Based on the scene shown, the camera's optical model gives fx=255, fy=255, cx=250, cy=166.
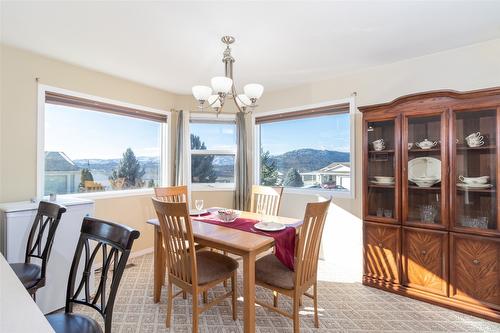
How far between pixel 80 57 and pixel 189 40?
1.32 meters

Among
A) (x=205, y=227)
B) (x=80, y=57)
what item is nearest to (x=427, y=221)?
(x=205, y=227)

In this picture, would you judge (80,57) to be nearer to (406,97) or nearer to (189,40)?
(189,40)

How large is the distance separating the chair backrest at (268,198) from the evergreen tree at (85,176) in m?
2.15

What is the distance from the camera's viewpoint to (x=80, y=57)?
9.05 feet

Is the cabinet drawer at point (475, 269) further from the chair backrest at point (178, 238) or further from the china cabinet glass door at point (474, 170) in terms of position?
the chair backrest at point (178, 238)

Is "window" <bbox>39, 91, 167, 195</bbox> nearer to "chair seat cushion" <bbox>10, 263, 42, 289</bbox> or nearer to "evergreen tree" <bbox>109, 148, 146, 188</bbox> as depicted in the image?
"evergreen tree" <bbox>109, 148, 146, 188</bbox>

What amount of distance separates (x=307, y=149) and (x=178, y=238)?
2.49 metres

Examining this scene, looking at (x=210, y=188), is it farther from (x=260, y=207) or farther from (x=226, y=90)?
(x=226, y=90)

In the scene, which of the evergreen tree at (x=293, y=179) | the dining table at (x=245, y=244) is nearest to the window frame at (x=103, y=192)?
the dining table at (x=245, y=244)

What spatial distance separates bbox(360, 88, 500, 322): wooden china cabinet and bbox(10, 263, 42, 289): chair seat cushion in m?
2.95

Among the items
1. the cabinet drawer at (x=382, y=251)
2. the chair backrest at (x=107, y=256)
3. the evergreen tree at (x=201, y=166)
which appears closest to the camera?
the chair backrest at (x=107, y=256)

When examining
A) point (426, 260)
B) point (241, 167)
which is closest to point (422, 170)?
point (426, 260)

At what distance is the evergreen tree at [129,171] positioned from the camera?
3.65m

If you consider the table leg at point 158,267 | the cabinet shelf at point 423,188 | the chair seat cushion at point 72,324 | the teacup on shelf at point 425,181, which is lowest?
the table leg at point 158,267
